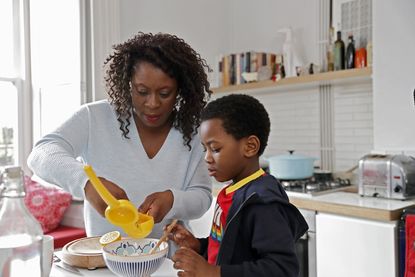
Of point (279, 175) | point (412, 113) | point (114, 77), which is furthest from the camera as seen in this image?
point (279, 175)

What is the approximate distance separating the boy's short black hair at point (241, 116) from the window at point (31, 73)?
2463mm

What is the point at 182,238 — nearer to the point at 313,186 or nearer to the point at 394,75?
the point at 313,186

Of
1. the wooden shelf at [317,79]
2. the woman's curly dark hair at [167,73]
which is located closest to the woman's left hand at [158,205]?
the woman's curly dark hair at [167,73]

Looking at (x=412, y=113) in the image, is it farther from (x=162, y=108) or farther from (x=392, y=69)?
(x=162, y=108)

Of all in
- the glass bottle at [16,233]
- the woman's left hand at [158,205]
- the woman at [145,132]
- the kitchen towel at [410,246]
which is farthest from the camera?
the kitchen towel at [410,246]

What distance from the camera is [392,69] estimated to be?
270 cm

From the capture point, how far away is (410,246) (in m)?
2.04

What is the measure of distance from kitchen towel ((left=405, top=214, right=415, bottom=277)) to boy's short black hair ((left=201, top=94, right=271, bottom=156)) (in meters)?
1.21

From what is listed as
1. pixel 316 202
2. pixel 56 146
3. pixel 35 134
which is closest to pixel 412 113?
pixel 316 202

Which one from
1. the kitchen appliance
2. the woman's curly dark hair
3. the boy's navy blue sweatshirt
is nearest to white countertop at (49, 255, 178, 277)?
the boy's navy blue sweatshirt

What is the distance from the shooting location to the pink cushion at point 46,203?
10.3ft

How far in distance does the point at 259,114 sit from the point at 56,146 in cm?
62

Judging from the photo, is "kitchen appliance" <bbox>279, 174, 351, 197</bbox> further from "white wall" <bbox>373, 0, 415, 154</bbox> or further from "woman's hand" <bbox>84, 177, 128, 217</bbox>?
"woman's hand" <bbox>84, 177, 128, 217</bbox>

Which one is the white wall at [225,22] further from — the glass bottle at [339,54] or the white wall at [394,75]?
the white wall at [394,75]
